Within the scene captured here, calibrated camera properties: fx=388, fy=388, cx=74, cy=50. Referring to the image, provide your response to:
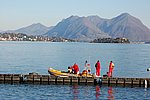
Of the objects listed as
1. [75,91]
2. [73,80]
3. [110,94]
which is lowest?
[110,94]

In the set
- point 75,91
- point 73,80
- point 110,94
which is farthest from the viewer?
point 73,80

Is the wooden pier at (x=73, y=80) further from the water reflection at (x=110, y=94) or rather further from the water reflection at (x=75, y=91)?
the water reflection at (x=110, y=94)

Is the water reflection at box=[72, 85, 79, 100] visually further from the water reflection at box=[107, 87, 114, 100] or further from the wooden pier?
the water reflection at box=[107, 87, 114, 100]

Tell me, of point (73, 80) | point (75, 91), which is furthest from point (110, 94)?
point (73, 80)

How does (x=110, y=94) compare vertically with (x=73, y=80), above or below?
below

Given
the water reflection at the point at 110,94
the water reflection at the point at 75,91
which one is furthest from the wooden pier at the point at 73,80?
the water reflection at the point at 110,94

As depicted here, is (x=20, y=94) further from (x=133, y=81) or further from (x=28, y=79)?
(x=133, y=81)

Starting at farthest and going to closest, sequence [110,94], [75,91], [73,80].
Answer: [73,80]
[75,91]
[110,94]

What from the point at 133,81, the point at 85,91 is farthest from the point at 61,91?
the point at 133,81

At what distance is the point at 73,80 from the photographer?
2062 inches

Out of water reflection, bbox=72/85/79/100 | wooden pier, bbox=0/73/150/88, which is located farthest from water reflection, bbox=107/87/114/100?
water reflection, bbox=72/85/79/100

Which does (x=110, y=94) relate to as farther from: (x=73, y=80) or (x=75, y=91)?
(x=73, y=80)

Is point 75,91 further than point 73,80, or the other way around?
point 73,80

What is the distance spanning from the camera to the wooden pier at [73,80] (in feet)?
169
